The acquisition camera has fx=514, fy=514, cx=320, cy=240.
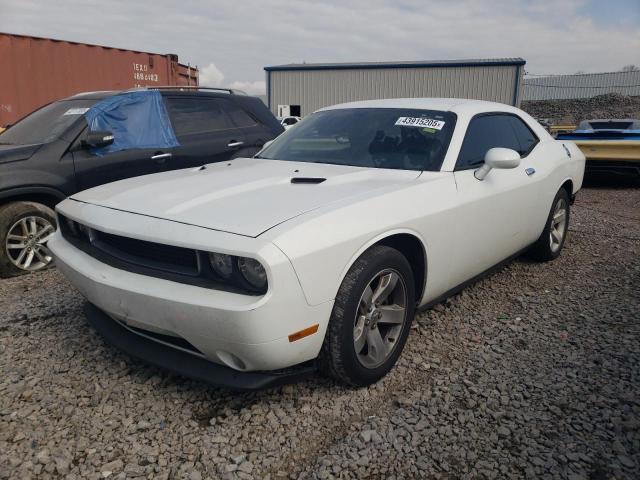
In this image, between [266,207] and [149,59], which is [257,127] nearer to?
[266,207]

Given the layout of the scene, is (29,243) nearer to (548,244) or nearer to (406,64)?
(548,244)

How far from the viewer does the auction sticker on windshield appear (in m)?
3.43

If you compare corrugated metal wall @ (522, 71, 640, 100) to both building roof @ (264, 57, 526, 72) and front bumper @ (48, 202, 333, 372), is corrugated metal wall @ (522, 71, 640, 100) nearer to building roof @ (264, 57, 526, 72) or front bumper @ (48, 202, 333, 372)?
building roof @ (264, 57, 526, 72)

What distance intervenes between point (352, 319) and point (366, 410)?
474mm

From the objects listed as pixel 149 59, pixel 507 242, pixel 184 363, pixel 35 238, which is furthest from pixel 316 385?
pixel 149 59

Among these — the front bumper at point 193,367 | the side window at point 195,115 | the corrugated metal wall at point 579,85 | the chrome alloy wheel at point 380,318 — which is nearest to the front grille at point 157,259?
the front bumper at point 193,367

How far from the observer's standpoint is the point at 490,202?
3.38m

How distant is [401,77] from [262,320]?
28242mm

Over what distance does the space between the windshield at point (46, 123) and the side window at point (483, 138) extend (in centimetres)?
357

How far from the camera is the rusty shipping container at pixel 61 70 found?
9.69m

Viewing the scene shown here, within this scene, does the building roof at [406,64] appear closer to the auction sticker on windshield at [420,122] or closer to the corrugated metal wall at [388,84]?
the corrugated metal wall at [388,84]

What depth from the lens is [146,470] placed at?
2.10 metres

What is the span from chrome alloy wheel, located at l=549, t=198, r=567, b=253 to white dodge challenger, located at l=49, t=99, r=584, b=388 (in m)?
1.01

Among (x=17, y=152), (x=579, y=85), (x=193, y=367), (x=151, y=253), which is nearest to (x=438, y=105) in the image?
(x=151, y=253)
